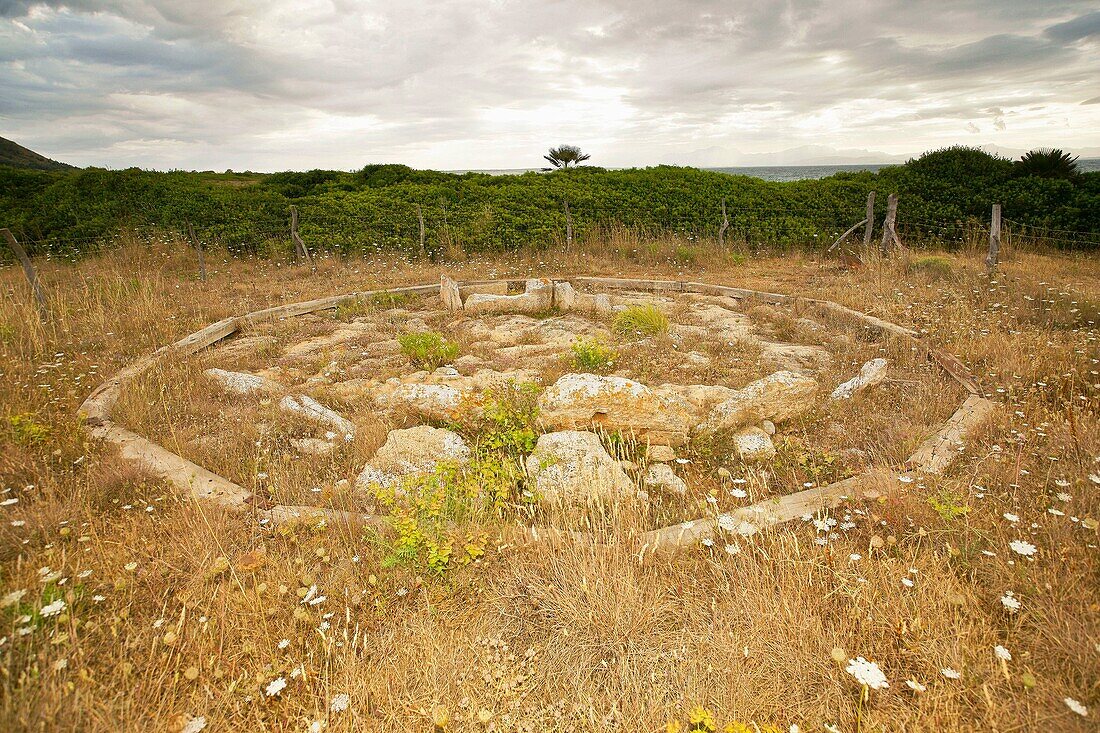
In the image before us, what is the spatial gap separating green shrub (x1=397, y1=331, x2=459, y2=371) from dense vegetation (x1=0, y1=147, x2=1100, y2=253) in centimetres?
657

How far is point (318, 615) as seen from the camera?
2.58 metres

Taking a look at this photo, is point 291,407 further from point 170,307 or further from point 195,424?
point 170,307

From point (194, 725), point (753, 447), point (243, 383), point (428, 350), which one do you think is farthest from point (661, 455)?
point (243, 383)

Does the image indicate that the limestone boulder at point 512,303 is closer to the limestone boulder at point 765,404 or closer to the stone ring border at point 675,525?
the stone ring border at point 675,525

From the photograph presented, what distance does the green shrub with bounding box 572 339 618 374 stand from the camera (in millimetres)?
5777

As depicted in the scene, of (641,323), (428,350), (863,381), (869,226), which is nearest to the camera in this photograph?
(863,381)

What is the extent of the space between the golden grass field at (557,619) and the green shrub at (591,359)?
115 inches

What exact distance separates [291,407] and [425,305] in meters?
4.54

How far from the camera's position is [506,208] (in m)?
12.9

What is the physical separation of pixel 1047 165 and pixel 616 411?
13.5m

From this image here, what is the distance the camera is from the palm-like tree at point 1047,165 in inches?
457

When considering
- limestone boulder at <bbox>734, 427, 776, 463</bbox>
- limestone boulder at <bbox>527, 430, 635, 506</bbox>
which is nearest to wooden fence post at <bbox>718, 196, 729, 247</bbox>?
limestone boulder at <bbox>734, 427, 776, 463</bbox>

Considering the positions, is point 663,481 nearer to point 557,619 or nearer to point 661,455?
point 661,455

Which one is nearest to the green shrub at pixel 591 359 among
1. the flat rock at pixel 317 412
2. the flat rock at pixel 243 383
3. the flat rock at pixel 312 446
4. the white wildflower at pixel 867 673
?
the flat rock at pixel 317 412
